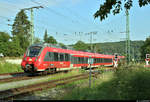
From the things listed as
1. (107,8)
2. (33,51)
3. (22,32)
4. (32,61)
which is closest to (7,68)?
(33,51)

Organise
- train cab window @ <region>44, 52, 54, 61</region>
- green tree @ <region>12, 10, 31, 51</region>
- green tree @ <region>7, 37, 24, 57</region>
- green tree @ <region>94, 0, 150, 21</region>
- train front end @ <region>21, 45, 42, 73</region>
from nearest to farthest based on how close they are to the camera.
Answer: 1. green tree @ <region>94, 0, 150, 21</region>
2. train front end @ <region>21, 45, 42, 73</region>
3. train cab window @ <region>44, 52, 54, 61</region>
4. green tree @ <region>7, 37, 24, 57</region>
5. green tree @ <region>12, 10, 31, 51</region>

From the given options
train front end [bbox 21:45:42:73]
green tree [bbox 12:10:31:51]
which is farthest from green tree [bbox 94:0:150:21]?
green tree [bbox 12:10:31:51]

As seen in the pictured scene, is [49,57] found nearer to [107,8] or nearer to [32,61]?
[32,61]

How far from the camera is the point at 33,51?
1792 centimetres

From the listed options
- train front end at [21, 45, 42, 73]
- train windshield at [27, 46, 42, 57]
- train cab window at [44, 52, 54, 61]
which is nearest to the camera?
train front end at [21, 45, 42, 73]

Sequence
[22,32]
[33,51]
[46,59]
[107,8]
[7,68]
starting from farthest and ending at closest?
[22,32] → [7,68] → [46,59] → [33,51] → [107,8]

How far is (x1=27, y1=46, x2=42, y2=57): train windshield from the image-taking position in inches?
695

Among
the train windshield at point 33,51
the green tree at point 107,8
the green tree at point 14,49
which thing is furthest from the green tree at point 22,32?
the green tree at point 107,8

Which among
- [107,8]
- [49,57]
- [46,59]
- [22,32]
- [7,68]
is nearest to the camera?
[107,8]

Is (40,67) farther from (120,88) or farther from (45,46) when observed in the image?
(120,88)

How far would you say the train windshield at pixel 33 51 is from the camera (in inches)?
695

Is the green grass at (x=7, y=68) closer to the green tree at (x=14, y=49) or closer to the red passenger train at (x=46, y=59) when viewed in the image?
the red passenger train at (x=46, y=59)

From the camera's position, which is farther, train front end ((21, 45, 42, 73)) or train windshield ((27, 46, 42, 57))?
train windshield ((27, 46, 42, 57))

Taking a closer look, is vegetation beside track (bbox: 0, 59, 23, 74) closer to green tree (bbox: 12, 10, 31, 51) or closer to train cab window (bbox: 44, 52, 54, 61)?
train cab window (bbox: 44, 52, 54, 61)
